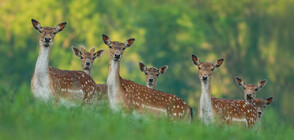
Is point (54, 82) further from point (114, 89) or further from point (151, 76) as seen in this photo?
point (151, 76)

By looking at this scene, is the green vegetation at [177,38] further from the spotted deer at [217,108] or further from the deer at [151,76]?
the spotted deer at [217,108]

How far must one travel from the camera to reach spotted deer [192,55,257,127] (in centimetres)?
1373

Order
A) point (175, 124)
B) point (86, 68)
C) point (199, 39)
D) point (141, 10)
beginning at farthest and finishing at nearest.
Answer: point (141, 10), point (199, 39), point (86, 68), point (175, 124)

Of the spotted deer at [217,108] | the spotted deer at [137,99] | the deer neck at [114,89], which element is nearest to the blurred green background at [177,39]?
the spotted deer at [217,108]

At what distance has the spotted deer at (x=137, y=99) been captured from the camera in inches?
507

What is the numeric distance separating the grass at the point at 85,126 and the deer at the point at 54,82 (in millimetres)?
1039

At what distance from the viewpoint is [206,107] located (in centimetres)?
1375

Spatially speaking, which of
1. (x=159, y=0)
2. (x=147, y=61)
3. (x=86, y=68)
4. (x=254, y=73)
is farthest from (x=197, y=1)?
(x=86, y=68)

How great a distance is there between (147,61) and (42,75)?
4010 cm

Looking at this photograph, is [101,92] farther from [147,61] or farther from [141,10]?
[141,10]

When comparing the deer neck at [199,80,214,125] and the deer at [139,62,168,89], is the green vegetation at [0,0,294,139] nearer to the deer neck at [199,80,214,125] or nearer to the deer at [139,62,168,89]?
the deer at [139,62,168,89]

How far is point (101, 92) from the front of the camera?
622 inches

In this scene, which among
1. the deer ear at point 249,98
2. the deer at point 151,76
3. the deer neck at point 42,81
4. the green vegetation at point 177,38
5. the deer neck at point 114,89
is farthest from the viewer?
the green vegetation at point 177,38

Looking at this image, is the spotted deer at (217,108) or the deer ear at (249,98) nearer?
the spotted deer at (217,108)
